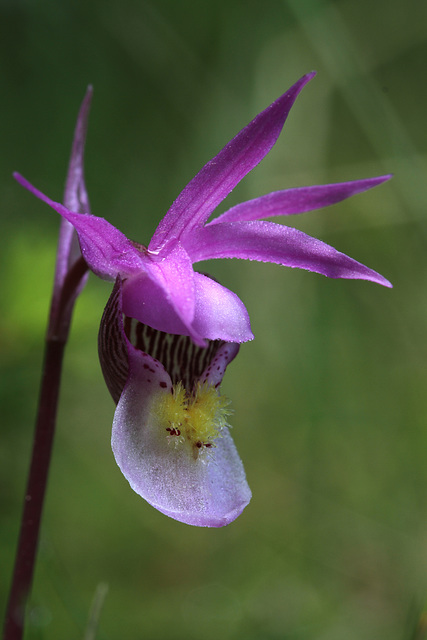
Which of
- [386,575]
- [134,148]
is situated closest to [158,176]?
[134,148]

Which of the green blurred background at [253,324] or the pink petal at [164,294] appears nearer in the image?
the pink petal at [164,294]

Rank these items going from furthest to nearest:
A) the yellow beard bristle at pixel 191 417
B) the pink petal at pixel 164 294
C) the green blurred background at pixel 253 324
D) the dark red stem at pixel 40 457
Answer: the green blurred background at pixel 253 324 < the dark red stem at pixel 40 457 < the yellow beard bristle at pixel 191 417 < the pink petal at pixel 164 294

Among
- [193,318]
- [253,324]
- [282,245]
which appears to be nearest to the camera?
[193,318]

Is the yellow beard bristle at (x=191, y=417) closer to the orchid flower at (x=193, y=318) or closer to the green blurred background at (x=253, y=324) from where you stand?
the orchid flower at (x=193, y=318)

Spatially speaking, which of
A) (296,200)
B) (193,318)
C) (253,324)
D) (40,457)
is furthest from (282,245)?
(253,324)

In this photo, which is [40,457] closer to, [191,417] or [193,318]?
[191,417]

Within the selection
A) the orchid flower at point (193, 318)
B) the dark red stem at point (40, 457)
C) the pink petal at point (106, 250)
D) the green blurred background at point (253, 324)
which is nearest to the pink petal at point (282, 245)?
the orchid flower at point (193, 318)

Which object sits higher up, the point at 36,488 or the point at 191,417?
the point at 191,417

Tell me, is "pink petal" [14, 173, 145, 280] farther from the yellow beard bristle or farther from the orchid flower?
the yellow beard bristle
